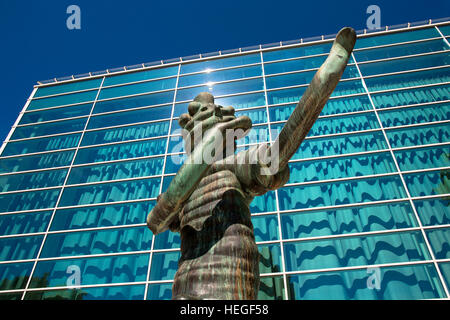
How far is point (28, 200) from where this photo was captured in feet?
47.2

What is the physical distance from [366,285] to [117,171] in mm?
10481

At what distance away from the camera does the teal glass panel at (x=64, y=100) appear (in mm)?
17938

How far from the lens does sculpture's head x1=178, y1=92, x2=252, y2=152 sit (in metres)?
2.56

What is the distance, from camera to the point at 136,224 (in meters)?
12.6

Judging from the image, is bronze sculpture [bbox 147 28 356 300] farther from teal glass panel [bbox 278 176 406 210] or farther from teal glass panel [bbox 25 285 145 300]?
teal glass panel [bbox 278 176 406 210]

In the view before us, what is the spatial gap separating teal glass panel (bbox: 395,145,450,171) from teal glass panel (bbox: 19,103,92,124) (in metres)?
14.5

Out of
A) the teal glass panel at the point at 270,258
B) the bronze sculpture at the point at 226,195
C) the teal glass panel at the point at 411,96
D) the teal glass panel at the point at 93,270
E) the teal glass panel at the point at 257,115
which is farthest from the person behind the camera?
the teal glass panel at the point at 257,115

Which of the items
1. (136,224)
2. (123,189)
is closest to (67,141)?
(123,189)

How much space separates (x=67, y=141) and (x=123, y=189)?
463 cm

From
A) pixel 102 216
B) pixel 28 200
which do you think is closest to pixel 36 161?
pixel 28 200

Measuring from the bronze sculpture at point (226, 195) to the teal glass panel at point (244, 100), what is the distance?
1318 cm

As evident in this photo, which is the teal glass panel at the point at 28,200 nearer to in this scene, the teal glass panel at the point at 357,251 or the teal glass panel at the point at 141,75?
the teal glass panel at the point at 141,75

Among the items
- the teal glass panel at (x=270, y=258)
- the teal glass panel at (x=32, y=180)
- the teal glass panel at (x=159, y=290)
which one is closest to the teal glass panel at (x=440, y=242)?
the teal glass panel at (x=270, y=258)
